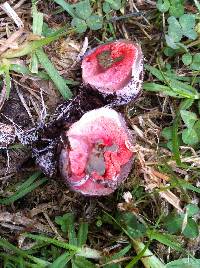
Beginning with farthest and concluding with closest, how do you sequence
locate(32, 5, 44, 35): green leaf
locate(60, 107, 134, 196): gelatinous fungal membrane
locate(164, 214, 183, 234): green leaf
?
1. locate(32, 5, 44, 35): green leaf
2. locate(164, 214, 183, 234): green leaf
3. locate(60, 107, 134, 196): gelatinous fungal membrane

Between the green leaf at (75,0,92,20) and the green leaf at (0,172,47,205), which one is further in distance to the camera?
the green leaf at (75,0,92,20)

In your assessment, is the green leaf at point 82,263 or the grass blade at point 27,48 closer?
the green leaf at point 82,263

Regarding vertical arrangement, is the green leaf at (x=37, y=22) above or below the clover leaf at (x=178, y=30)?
above

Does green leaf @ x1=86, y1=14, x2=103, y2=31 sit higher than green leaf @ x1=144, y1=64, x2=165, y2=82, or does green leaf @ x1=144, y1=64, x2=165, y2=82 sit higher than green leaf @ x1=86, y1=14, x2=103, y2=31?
green leaf @ x1=86, y1=14, x2=103, y2=31

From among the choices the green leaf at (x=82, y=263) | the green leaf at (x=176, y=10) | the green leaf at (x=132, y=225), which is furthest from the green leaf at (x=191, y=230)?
the green leaf at (x=176, y=10)

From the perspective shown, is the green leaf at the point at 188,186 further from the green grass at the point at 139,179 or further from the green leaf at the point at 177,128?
the green leaf at the point at 177,128

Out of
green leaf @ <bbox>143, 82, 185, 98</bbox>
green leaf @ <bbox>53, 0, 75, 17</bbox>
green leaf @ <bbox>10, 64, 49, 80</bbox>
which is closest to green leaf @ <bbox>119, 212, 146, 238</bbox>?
green leaf @ <bbox>143, 82, 185, 98</bbox>

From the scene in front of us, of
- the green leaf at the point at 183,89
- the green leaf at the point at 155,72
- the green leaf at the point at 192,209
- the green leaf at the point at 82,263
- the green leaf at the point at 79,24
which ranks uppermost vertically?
the green leaf at the point at 79,24

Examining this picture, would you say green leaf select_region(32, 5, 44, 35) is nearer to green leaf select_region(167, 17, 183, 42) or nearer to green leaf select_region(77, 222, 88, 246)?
green leaf select_region(167, 17, 183, 42)

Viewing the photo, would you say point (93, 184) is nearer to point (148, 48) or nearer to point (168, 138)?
point (168, 138)
